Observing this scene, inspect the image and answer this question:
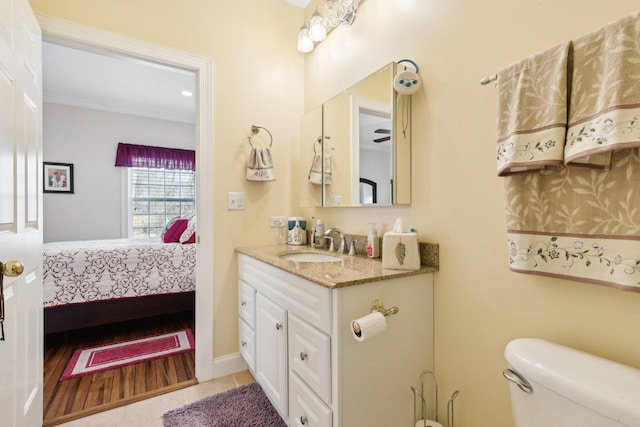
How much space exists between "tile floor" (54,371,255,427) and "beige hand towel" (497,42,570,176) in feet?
6.22

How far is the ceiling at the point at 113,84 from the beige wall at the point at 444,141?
108 cm

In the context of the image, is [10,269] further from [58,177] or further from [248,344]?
[58,177]

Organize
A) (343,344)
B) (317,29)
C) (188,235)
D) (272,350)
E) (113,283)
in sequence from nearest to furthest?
(343,344), (272,350), (317,29), (113,283), (188,235)

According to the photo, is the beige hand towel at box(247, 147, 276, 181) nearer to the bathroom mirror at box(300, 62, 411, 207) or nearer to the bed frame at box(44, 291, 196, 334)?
the bathroom mirror at box(300, 62, 411, 207)

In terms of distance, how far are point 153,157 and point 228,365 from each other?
362cm

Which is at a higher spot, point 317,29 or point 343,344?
point 317,29

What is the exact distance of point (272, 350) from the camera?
1.49 m

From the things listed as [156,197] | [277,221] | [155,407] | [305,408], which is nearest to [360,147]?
[277,221]

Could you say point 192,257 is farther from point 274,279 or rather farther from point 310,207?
point 274,279

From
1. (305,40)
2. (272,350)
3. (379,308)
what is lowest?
(272,350)

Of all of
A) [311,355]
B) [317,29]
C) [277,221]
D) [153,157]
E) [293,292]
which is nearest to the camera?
[311,355]

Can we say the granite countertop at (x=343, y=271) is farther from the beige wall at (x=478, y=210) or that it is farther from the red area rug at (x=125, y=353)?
the red area rug at (x=125, y=353)

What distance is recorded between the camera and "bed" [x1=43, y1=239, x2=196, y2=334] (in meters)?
2.29

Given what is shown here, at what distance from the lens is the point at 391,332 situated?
118cm
